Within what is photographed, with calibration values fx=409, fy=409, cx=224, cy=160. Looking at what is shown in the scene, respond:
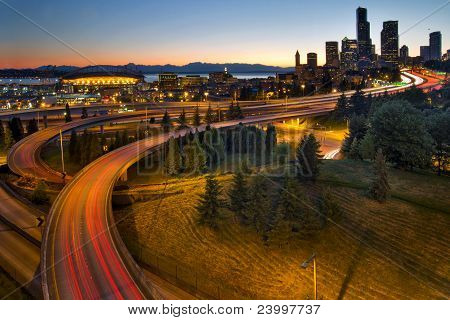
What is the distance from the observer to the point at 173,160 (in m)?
37.1

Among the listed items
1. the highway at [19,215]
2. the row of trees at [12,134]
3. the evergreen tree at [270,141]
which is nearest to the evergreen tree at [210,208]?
the highway at [19,215]

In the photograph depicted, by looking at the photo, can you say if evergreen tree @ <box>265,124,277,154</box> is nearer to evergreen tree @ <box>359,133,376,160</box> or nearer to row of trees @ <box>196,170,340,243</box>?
evergreen tree @ <box>359,133,376,160</box>

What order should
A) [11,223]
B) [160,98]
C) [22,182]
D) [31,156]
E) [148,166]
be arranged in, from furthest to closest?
[160,98]
[31,156]
[148,166]
[22,182]
[11,223]

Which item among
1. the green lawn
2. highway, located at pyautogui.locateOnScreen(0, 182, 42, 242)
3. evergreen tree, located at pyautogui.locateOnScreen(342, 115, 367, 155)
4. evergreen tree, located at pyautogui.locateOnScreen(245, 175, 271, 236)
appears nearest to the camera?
the green lawn

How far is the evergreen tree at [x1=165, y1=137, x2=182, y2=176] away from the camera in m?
36.8

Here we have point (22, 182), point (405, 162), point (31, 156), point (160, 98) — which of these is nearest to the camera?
point (405, 162)

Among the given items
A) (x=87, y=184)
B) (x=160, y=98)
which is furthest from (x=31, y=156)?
(x=160, y=98)

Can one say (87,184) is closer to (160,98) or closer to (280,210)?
(280,210)

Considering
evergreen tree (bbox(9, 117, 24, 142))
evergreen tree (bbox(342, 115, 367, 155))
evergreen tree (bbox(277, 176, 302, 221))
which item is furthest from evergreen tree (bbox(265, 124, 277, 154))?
evergreen tree (bbox(9, 117, 24, 142))

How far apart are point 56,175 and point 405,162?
32645 mm

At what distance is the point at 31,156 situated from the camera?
154ft

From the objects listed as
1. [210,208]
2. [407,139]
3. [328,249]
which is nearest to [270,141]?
[407,139]

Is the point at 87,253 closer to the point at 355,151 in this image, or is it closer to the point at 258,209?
the point at 258,209

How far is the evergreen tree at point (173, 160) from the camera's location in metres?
Result: 36.8
